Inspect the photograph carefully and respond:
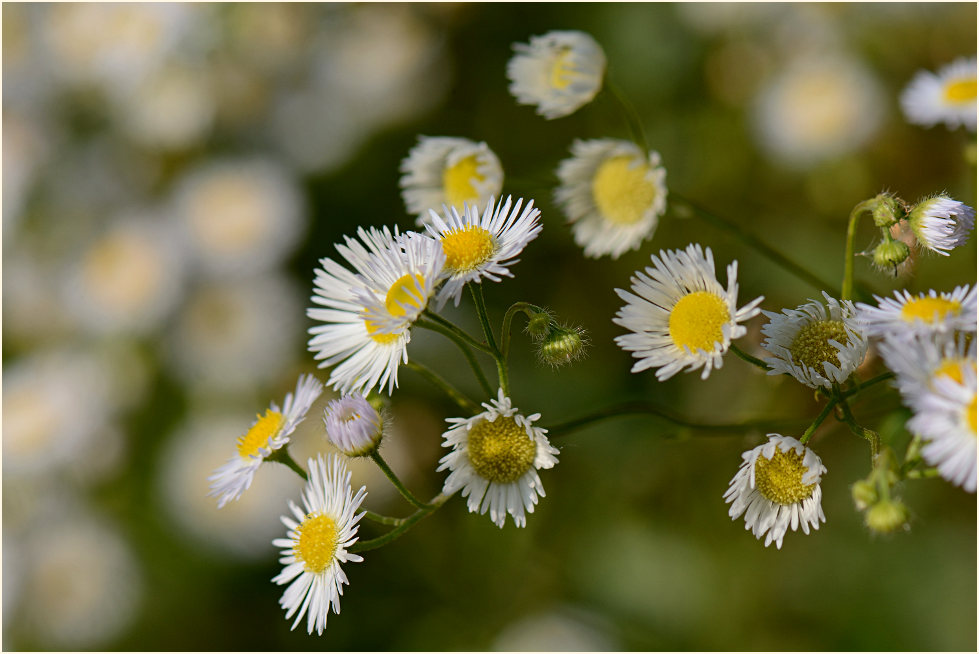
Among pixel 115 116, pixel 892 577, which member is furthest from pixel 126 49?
Result: pixel 892 577

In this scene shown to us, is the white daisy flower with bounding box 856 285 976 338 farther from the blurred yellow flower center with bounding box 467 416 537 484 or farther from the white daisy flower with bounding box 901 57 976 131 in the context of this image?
the white daisy flower with bounding box 901 57 976 131

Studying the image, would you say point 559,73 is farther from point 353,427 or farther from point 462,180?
point 353,427

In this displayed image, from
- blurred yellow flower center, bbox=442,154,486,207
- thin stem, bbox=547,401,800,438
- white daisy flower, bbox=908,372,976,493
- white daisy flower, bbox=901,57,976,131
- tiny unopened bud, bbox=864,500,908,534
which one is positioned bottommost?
tiny unopened bud, bbox=864,500,908,534

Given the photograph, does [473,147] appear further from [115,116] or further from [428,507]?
[115,116]

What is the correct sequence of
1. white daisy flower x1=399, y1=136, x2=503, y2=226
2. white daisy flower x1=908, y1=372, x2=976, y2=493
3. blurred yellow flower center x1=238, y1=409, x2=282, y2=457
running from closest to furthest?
white daisy flower x1=908, y1=372, x2=976, y2=493, blurred yellow flower center x1=238, y1=409, x2=282, y2=457, white daisy flower x1=399, y1=136, x2=503, y2=226

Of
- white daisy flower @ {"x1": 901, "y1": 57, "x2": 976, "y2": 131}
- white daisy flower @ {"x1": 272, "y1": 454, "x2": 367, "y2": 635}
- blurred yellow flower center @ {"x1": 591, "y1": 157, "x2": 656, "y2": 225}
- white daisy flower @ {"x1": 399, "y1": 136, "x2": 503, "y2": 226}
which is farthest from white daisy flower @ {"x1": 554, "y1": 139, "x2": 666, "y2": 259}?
white daisy flower @ {"x1": 272, "y1": 454, "x2": 367, "y2": 635}

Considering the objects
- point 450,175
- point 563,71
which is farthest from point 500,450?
point 563,71
